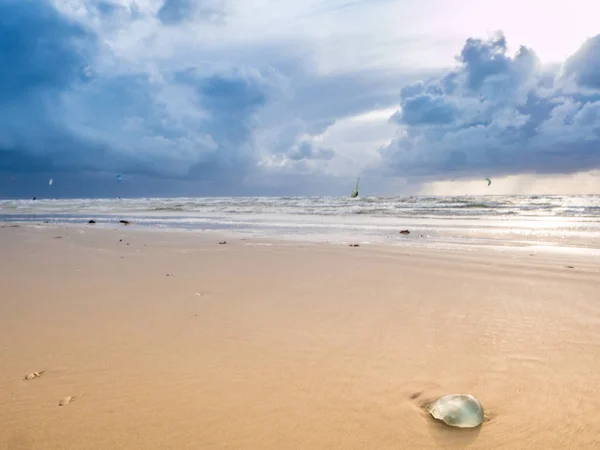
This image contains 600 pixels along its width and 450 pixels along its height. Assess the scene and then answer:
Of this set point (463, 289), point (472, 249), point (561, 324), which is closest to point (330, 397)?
point (561, 324)

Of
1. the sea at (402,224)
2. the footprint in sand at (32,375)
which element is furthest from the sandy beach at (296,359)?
the sea at (402,224)

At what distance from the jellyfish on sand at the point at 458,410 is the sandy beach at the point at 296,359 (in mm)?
41

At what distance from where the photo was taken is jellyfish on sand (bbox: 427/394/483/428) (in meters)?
2.06

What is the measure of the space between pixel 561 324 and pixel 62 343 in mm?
3999

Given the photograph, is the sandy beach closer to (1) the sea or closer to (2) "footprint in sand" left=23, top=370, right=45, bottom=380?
(2) "footprint in sand" left=23, top=370, right=45, bottom=380

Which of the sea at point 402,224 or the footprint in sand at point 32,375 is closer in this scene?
the footprint in sand at point 32,375

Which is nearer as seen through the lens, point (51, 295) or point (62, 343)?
point (62, 343)

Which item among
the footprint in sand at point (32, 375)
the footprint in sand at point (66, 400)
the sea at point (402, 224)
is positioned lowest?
the footprint in sand at point (66, 400)

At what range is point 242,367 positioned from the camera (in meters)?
2.76

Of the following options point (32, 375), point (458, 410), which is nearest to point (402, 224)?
point (458, 410)

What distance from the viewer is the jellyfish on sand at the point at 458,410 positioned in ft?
6.76

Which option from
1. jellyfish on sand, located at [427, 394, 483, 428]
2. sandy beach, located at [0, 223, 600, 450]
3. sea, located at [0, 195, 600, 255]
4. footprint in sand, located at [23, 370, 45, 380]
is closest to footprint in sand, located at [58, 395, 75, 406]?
sandy beach, located at [0, 223, 600, 450]

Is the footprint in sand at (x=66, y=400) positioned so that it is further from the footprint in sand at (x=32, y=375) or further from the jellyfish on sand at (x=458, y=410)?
the jellyfish on sand at (x=458, y=410)

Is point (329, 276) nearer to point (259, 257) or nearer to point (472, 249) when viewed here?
point (259, 257)
